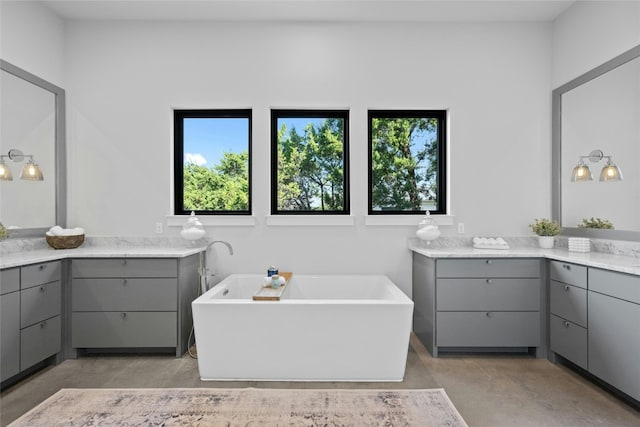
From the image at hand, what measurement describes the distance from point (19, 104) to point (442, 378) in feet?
12.7

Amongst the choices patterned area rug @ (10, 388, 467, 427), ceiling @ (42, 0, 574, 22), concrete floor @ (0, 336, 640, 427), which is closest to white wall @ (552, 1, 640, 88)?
ceiling @ (42, 0, 574, 22)

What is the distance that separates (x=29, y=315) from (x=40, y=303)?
11cm

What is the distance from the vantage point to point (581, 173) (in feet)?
9.49

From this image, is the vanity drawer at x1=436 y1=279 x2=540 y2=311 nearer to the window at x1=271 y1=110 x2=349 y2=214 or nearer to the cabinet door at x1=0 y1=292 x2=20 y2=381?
the window at x1=271 y1=110 x2=349 y2=214

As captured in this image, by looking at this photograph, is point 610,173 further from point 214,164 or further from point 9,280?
point 9,280

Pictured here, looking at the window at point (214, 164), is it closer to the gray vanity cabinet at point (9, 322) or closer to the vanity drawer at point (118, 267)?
the vanity drawer at point (118, 267)

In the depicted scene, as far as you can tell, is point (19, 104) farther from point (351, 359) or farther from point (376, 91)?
point (351, 359)

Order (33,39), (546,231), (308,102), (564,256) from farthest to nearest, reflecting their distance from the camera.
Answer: (308,102), (546,231), (33,39), (564,256)

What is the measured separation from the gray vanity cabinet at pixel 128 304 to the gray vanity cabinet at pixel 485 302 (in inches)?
82.3

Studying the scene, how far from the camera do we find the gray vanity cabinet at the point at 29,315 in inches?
87.5

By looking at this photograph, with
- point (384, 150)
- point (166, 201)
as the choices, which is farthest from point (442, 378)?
point (166, 201)

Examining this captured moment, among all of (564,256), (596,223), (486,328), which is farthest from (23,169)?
(596,223)

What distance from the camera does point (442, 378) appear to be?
2428 mm

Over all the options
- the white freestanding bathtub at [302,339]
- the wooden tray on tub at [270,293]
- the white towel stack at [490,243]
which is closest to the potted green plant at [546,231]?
the white towel stack at [490,243]
